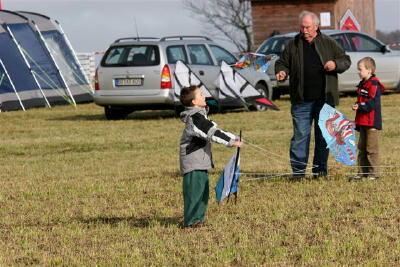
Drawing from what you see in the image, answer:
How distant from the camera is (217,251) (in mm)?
7066

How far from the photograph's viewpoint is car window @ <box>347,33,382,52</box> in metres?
26.2

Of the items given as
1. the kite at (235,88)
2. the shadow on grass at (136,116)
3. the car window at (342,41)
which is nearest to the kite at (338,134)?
the kite at (235,88)

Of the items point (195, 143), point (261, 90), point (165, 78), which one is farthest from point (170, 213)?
point (261, 90)

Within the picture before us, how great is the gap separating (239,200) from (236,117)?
11.8m

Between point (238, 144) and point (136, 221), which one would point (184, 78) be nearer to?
point (136, 221)

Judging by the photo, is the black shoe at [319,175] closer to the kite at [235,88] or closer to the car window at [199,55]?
the kite at [235,88]

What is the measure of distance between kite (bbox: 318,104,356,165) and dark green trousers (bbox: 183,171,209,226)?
9.57ft

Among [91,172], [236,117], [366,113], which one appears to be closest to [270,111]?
[236,117]

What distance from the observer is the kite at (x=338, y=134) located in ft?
35.8

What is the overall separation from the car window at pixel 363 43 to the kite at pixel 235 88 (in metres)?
4.68

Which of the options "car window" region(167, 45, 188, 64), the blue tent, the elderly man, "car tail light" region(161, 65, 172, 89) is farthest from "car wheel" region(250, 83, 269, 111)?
the elderly man

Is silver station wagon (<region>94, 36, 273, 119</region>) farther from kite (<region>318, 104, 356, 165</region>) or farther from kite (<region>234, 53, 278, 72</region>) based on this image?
kite (<region>318, 104, 356, 165</region>)

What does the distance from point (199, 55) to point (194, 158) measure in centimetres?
1410

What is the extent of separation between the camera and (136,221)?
8.70 m
